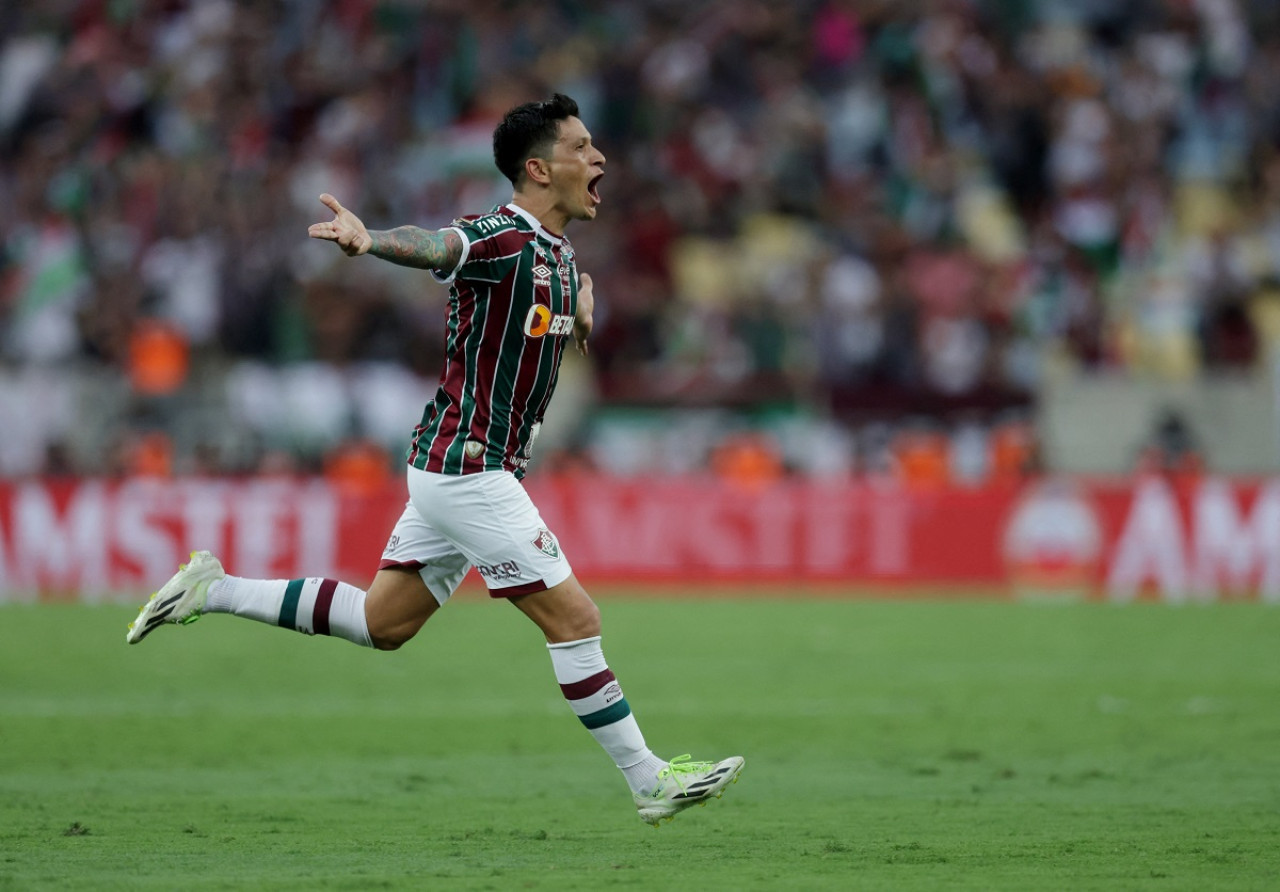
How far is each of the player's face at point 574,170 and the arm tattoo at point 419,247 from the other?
613 millimetres

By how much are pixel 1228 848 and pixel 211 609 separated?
12.9ft

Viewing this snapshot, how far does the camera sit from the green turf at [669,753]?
→ 6.32 metres

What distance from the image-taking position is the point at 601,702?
22.7 ft

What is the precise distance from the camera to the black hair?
7113 millimetres

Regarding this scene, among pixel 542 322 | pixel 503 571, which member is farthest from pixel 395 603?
pixel 542 322

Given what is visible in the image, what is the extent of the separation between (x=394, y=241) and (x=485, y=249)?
48 centimetres

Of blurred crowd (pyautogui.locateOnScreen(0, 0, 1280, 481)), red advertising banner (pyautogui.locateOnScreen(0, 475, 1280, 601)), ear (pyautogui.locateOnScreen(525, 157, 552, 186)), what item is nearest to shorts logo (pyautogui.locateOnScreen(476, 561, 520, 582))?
ear (pyautogui.locateOnScreen(525, 157, 552, 186))

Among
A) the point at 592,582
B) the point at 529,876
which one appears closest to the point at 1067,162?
the point at 592,582

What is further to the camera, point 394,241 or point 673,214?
point 673,214

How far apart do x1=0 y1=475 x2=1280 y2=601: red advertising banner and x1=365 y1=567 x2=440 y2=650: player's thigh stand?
37.0 ft

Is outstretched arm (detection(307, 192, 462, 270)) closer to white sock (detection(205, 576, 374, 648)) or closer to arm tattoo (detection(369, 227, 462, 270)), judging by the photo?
arm tattoo (detection(369, 227, 462, 270))

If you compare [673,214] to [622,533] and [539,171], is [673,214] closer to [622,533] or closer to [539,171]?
[622,533]

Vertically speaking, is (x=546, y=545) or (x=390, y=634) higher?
(x=546, y=545)

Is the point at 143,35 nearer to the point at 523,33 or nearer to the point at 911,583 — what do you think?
the point at 523,33
